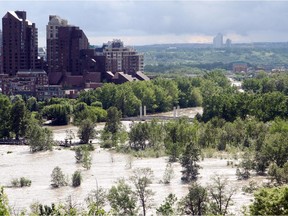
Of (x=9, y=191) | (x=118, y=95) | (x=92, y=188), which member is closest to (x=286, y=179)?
(x=92, y=188)

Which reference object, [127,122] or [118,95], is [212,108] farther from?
[118,95]

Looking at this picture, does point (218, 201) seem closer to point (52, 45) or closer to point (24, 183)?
point (24, 183)

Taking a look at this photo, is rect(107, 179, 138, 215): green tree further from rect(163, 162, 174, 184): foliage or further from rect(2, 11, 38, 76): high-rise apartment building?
rect(2, 11, 38, 76): high-rise apartment building

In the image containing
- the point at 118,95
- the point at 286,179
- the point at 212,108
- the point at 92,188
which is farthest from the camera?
the point at 118,95

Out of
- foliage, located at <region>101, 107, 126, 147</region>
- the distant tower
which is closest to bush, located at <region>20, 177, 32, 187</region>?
foliage, located at <region>101, 107, 126, 147</region>

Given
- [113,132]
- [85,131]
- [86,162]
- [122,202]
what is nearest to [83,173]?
[86,162]

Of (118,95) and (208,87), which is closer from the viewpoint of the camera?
(118,95)
